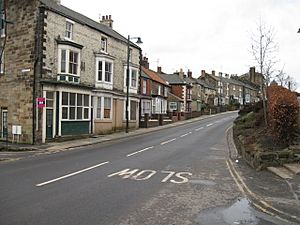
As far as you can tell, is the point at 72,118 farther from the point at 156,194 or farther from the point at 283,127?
the point at 156,194

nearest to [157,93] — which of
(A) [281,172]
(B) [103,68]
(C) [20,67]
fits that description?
(B) [103,68]

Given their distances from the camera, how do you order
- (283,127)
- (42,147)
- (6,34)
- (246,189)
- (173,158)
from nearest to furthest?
(246,189) < (283,127) < (173,158) < (42,147) < (6,34)

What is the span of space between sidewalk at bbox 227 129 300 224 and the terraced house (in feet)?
49.5

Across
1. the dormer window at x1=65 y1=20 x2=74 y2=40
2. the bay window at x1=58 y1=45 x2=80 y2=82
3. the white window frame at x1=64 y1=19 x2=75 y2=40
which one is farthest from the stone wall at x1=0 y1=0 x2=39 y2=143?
the dormer window at x1=65 y1=20 x2=74 y2=40

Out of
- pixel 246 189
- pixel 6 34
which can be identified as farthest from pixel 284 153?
pixel 6 34

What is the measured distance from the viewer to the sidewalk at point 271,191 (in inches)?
308

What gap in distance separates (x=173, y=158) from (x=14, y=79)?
50.6 feet

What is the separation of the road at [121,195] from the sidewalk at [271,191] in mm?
299

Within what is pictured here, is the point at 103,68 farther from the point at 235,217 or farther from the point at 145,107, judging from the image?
the point at 235,217

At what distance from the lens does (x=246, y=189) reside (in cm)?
1052

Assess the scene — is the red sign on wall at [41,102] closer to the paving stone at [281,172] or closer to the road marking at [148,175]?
the road marking at [148,175]

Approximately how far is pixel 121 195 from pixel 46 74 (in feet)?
61.6

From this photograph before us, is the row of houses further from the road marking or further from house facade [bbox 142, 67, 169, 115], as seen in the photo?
house facade [bbox 142, 67, 169, 115]

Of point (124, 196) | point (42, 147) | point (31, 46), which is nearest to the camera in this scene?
point (124, 196)
